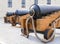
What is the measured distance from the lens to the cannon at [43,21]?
89.2 inches

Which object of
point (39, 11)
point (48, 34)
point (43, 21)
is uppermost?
point (39, 11)

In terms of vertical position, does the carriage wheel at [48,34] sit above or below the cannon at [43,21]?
below

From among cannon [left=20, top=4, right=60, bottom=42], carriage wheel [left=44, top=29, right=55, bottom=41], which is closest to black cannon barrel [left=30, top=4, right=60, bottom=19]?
cannon [left=20, top=4, right=60, bottom=42]

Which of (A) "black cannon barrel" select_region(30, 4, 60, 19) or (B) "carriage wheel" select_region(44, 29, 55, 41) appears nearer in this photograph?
(B) "carriage wheel" select_region(44, 29, 55, 41)

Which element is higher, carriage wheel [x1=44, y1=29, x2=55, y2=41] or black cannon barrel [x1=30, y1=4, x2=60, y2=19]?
black cannon barrel [x1=30, y1=4, x2=60, y2=19]

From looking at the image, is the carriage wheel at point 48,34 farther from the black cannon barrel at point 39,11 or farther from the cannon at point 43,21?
the black cannon barrel at point 39,11

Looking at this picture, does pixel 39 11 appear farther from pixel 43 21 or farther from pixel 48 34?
pixel 48 34

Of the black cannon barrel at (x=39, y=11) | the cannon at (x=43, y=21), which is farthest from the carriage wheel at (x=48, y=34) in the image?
the black cannon barrel at (x=39, y=11)

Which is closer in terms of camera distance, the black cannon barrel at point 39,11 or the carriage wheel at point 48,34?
the carriage wheel at point 48,34

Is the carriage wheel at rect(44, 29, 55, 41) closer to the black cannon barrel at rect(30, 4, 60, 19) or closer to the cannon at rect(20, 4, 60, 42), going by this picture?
the cannon at rect(20, 4, 60, 42)

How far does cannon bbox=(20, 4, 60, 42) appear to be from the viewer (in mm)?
2266

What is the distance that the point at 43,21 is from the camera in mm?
2279

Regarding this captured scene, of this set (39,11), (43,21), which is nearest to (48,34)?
(43,21)

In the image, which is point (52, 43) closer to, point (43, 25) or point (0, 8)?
point (43, 25)
